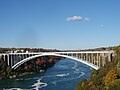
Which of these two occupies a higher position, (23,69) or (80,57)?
(80,57)

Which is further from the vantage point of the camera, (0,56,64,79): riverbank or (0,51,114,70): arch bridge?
(0,56,64,79): riverbank

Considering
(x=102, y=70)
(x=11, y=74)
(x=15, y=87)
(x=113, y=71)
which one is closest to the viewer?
(x=113, y=71)

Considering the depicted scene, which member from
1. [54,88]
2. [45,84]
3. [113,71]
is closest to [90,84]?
[113,71]

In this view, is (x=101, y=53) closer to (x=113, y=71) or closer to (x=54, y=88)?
(x=54, y=88)

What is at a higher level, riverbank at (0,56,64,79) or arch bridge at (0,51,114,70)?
arch bridge at (0,51,114,70)

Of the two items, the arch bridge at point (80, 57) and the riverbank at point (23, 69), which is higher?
the arch bridge at point (80, 57)

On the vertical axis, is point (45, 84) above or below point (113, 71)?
below

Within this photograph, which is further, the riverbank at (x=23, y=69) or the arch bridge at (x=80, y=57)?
the riverbank at (x=23, y=69)

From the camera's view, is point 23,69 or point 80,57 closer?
point 80,57
